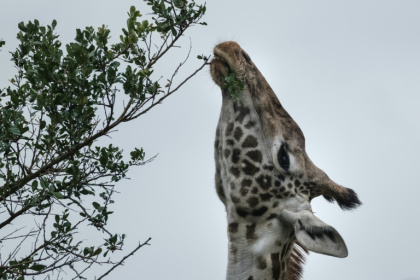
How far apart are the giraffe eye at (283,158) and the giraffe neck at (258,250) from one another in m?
0.47

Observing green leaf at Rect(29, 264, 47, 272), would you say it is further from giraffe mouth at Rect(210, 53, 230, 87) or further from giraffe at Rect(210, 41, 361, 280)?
giraffe mouth at Rect(210, 53, 230, 87)

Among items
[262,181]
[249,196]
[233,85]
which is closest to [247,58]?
[233,85]

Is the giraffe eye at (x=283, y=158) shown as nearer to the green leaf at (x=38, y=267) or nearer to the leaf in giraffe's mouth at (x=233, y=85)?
the leaf in giraffe's mouth at (x=233, y=85)

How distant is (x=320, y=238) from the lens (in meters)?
5.76


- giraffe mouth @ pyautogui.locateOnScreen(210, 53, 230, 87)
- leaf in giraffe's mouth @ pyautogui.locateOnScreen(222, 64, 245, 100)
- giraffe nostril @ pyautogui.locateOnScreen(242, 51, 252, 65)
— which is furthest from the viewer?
giraffe nostril @ pyautogui.locateOnScreen(242, 51, 252, 65)

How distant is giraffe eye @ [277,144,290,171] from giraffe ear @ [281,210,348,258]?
0.63 meters

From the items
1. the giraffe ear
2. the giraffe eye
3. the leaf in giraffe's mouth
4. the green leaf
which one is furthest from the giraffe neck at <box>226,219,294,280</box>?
the green leaf

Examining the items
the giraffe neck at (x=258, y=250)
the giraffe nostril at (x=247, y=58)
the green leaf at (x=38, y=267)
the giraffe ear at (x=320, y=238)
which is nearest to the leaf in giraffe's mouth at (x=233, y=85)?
the giraffe nostril at (x=247, y=58)

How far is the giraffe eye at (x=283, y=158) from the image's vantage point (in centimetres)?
645

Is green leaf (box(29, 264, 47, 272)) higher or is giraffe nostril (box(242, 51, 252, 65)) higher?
giraffe nostril (box(242, 51, 252, 65))

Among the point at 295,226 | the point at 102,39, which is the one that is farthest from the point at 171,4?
the point at 295,226

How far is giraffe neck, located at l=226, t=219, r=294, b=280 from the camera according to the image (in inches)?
239

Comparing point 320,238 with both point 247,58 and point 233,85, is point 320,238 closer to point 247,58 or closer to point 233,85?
point 233,85

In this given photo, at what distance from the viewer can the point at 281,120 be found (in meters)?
6.71
